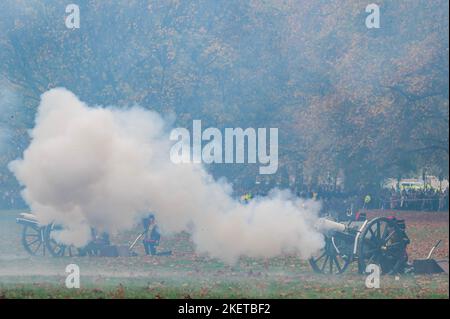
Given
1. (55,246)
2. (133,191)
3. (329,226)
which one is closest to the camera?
(329,226)

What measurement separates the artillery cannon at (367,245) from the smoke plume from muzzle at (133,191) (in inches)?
12.7

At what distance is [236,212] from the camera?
21.3 metres

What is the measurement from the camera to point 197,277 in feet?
65.1

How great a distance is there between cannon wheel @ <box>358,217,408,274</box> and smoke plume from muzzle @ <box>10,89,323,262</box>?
110cm

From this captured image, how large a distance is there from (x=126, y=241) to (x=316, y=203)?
5530 millimetres

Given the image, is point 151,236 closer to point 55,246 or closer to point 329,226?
point 55,246

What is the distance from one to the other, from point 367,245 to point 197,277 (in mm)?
3683

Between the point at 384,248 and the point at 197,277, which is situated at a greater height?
the point at 384,248

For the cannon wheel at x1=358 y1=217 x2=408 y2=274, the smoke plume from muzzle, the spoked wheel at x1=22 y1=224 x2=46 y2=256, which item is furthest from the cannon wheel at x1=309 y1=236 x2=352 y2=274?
the spoked wheel at x1=22 y1=224 x2=46 y2=256

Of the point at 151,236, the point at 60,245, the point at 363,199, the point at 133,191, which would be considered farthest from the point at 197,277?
the point at 363,199

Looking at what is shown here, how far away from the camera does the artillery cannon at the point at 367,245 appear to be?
794 inches

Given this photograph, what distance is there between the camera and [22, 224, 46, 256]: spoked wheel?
24.0 m

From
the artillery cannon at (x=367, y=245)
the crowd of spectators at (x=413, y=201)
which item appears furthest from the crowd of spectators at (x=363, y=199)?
the artillery cannon at (x=367, y=245)

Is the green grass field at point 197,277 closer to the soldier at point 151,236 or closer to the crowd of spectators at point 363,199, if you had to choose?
the soldier at point 151,236
